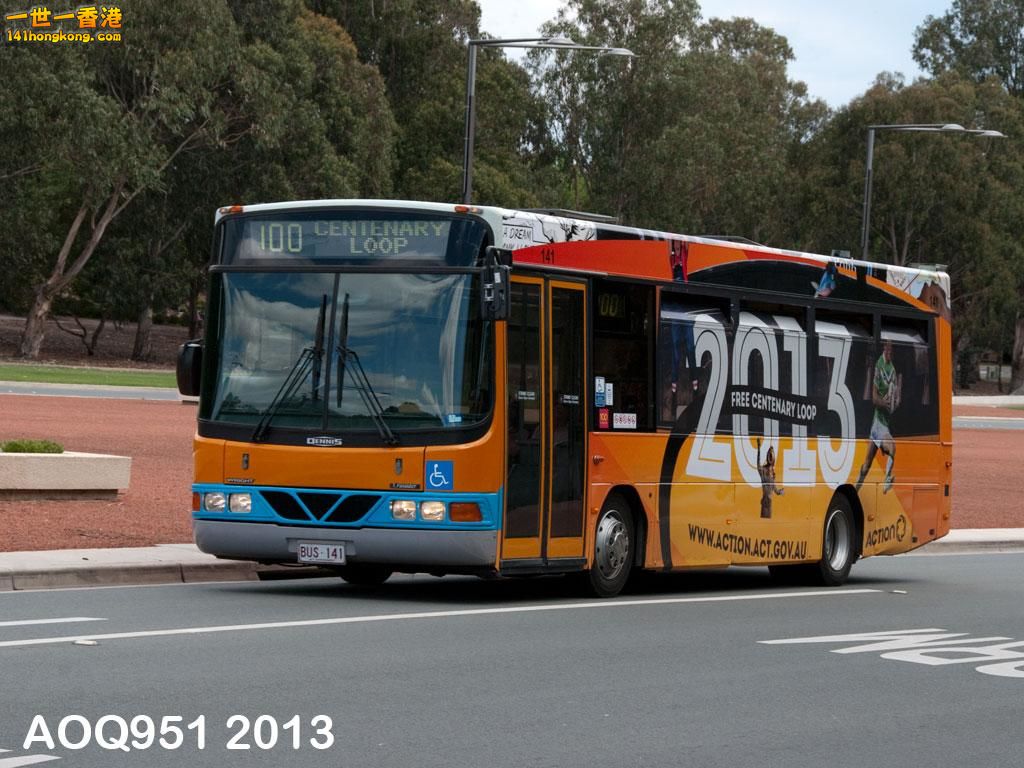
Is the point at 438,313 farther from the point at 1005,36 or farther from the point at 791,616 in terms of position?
the point at 1005,36

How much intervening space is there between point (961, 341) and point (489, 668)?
96600 mm

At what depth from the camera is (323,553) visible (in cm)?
1416

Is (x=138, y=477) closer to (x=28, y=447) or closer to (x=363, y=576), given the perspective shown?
(x=28, y=447)

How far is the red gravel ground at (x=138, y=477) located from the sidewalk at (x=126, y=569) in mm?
813

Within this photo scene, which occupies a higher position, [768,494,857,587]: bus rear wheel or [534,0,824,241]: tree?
[534,0,824,241]: tree

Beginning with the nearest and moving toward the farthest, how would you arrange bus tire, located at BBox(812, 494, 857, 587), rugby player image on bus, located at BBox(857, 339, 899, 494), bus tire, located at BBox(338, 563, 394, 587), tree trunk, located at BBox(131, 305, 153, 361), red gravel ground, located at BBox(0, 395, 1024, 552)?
1. bus tire, located at BBox(338, 563, 394, 587)
2. red gravel ground, located at BBox(0, 395, 1024, 552)
3. bus tire, located at BBox(812, 494, 857, 587)
4. rugby player image on bus, located at BBox(857, 339, 899, 494)
5. tree trunk, located at BBox(131, 305, 153, 361)

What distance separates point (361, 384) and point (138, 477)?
10.8 m

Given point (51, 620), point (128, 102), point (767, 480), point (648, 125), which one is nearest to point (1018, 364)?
point (648, 125)

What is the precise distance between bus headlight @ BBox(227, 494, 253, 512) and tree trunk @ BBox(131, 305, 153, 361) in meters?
64.4

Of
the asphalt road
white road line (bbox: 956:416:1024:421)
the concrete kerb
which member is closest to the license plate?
the asphalt road

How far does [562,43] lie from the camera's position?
28.2 m

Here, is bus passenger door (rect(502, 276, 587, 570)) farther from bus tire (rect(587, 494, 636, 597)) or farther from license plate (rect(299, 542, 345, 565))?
license plate (rect(299, 542, 345, 565))

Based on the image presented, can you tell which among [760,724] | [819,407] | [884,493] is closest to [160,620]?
[760,724]

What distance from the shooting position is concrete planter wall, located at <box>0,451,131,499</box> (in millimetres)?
19531
